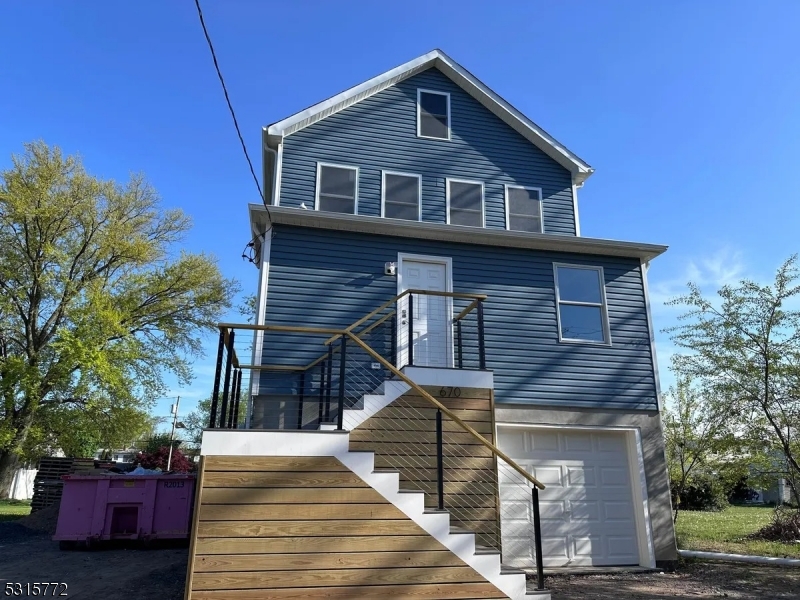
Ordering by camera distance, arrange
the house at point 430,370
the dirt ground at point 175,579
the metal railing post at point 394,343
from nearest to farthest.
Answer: the house at point 430,370, the dirt ground at point 175,579, the metal railing post at point 394,343

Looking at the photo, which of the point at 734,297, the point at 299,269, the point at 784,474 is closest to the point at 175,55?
the point at 299,269

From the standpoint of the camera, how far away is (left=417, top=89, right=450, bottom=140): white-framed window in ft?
35.8

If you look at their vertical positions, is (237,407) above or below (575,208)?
below

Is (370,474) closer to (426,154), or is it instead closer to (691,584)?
(691,584)

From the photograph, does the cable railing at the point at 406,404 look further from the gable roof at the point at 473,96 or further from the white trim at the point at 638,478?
the gable roof at the point at 473,96

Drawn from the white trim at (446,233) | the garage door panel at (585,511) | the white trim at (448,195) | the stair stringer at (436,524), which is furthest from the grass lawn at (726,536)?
the white trim at (448,195)

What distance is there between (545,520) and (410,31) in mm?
8754

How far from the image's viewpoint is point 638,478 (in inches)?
350

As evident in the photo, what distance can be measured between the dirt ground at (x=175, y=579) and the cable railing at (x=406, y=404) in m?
1.10

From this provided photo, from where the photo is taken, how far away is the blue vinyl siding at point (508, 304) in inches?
344

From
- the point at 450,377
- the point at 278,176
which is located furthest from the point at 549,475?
the point at 278,176

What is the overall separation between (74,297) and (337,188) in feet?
46.3

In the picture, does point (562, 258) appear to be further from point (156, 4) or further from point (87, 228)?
point (87, 228)

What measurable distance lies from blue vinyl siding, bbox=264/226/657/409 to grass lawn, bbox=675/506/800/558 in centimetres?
372
